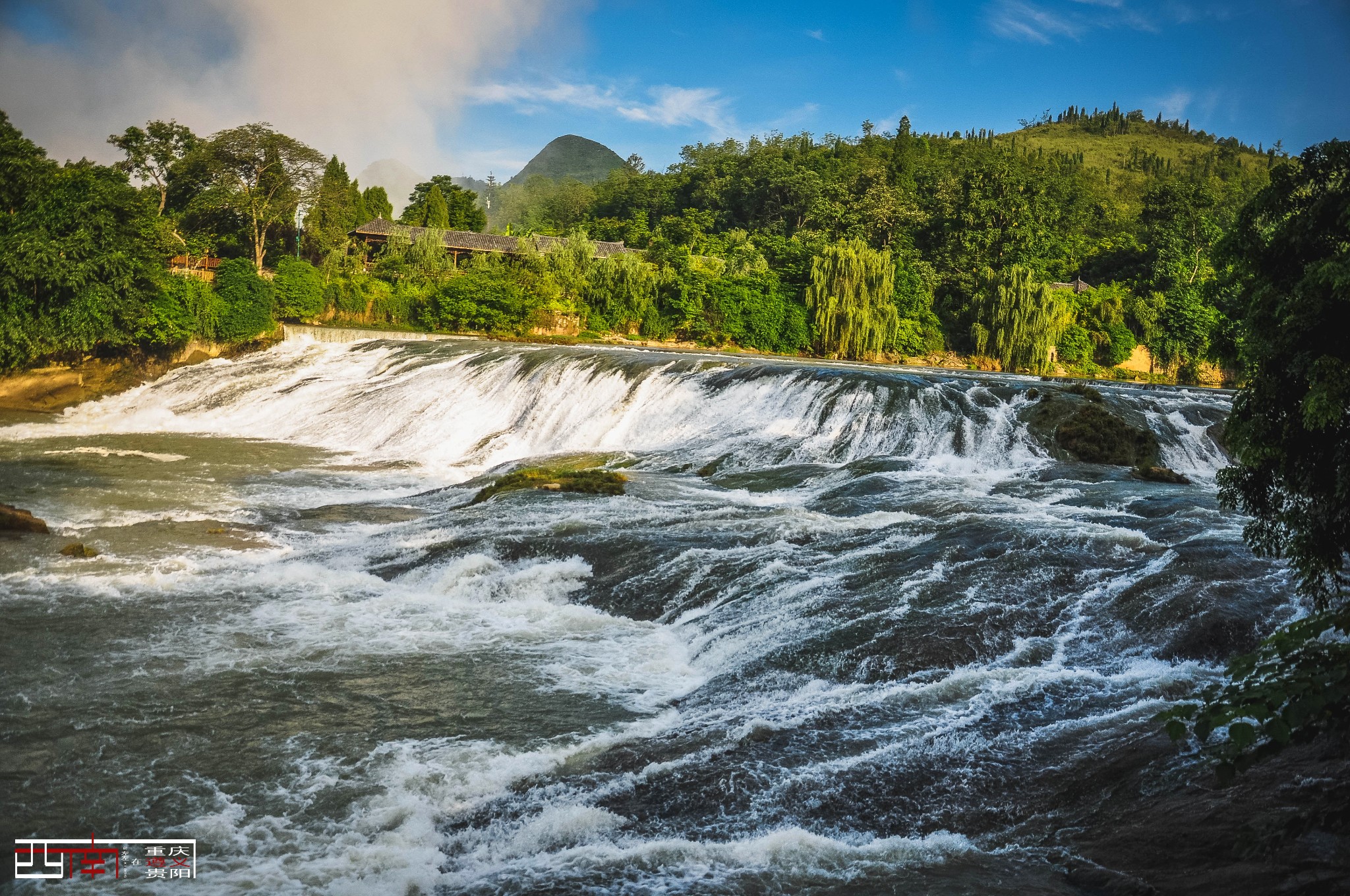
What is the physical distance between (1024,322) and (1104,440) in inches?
815

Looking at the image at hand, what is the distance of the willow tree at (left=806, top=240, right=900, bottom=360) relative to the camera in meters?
35.9

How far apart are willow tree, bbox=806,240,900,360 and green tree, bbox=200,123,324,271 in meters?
22.3

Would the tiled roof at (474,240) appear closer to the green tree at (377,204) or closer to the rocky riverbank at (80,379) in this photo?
the green tree at (377,204)

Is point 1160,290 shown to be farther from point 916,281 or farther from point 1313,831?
point 1313,831

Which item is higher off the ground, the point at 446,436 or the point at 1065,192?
the point at 1065,192

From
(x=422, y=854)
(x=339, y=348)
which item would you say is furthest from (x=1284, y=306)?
(x=339, y=348)

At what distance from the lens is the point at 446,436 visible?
19438 mm

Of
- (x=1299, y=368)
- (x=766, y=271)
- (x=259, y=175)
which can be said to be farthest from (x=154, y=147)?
(x=1299, y=368)

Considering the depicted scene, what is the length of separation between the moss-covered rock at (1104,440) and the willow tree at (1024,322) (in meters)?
19.8

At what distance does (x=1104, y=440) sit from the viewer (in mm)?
15203

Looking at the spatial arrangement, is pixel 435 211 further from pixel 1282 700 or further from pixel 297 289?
pixel 1282 700

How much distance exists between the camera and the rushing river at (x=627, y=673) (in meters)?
4.52

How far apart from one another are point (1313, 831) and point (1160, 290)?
4410 cm

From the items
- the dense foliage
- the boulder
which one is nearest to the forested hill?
the dense foliage
